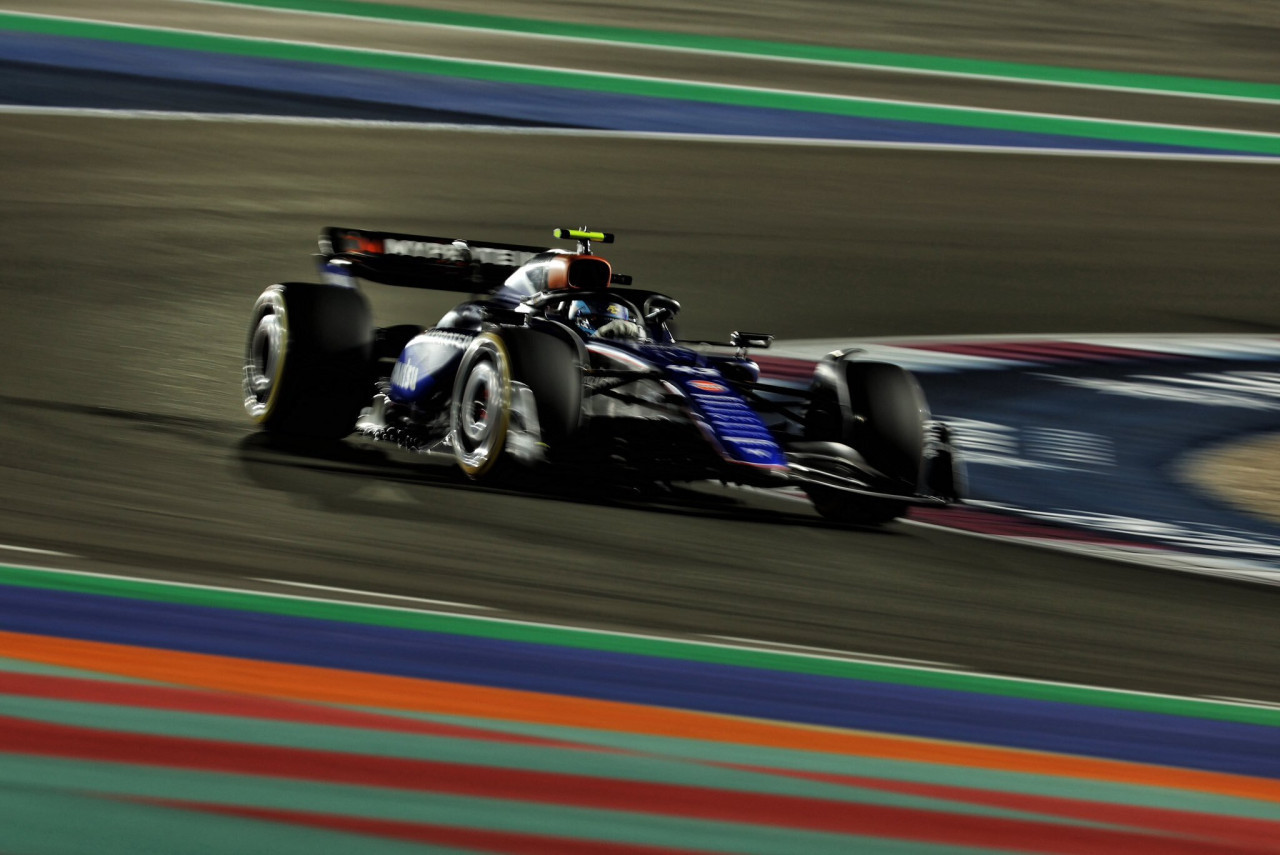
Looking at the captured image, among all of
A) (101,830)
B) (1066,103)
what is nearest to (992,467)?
(101,830)

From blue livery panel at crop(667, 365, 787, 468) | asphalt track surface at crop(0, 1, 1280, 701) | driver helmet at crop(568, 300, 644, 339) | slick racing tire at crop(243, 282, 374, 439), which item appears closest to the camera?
asphalt track surface at crop(0, 1, 1280, 701)

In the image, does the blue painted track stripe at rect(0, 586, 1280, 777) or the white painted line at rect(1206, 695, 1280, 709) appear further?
the white painted line at rect(1206, 695, 1280, 709)

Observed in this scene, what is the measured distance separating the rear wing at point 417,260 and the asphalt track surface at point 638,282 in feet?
3.18

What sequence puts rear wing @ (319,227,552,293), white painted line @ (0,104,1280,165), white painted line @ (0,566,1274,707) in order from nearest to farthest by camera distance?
white painted line @ (0,566,1274,707) → rear wing @ (319,227,552,293) → white painted line @ (0,104,1280,165)

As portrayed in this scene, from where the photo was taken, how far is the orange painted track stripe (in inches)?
202

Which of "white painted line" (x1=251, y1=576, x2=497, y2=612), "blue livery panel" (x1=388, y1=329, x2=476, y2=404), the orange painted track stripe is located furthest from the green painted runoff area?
"blue livery panel" (x1=388, y1=329, x2=476, y2=404)

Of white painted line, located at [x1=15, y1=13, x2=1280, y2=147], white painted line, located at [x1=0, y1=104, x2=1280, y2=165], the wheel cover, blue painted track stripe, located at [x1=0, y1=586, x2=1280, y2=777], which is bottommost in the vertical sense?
blue painted track stripe, located at [x1=0, y1=586, x2=1280, y2=777]

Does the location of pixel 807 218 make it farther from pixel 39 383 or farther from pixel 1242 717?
pixel 1242 717

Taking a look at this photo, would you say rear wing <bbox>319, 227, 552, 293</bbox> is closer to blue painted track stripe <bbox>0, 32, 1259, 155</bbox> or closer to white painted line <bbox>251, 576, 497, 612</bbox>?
white painted line <bbox>251, 576, 497, 612</bbox>

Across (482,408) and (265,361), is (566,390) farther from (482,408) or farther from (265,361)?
(265,361)

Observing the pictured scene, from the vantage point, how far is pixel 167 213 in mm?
14891

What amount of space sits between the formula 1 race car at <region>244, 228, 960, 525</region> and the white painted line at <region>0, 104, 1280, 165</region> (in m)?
8.18

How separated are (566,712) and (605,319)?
368 cm

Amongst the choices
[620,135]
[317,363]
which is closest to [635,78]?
[620,135]
